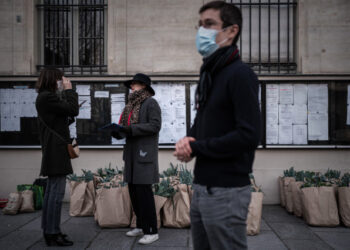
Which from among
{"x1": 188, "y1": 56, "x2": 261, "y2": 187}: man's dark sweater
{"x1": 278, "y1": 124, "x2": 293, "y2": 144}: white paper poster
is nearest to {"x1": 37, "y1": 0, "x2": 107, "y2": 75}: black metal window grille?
{"x1": 278, "y1": 124, "x2": 293, "y2": 144}: white paper poster

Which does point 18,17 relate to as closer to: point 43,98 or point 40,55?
point 40,55

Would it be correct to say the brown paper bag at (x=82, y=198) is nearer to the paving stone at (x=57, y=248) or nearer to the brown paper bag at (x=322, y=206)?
the paving stone at (x=57, y=248)

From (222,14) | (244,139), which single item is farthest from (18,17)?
(244,139)

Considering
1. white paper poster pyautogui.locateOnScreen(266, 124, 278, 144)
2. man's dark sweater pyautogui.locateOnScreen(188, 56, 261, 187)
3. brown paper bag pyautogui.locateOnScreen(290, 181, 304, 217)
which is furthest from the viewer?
white paper poster pyautogui.locateOnScreen(266, 124, 278, 144)

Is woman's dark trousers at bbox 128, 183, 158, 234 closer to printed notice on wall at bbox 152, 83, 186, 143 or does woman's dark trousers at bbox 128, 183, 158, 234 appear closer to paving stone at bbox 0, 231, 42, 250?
paving stone at bbox 0, 231, 42, 250

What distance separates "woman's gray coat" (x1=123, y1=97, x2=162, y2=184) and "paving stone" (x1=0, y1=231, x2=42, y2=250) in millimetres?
1463

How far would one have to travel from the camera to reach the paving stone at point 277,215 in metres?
5.28

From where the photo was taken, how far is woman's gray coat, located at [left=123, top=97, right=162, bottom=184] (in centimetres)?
402

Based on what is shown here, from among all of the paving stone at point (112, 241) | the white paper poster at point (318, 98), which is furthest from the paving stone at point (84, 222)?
A: the white paper poster at point (318, 98)

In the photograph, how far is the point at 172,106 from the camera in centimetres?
626

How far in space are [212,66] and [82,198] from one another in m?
4.16

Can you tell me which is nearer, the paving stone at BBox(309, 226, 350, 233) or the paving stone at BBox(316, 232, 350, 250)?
the paving stone at BBox(316, 232, 350, 250)

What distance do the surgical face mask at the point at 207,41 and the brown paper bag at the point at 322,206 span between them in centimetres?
359

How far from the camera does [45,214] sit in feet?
13.0
